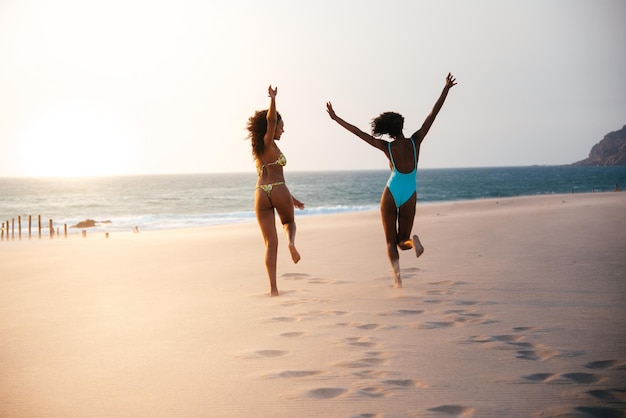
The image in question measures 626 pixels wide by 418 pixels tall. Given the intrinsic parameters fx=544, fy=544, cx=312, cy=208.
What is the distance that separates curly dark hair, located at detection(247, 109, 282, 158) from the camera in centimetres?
678

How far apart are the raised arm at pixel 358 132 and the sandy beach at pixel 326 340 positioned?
5.99 feet

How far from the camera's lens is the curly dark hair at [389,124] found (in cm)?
693

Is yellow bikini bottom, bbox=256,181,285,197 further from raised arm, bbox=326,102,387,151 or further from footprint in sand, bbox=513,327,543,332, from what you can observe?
footprint in sand, bbox=513,327,543,332

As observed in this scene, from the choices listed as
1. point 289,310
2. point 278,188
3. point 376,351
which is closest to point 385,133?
point 278,188

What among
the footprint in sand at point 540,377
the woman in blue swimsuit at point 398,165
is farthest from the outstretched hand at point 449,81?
the footprint in sand at point 540,377

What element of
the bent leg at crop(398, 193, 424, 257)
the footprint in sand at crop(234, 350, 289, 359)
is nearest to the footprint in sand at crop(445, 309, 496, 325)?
the bent leg at crop(398, 193, 424, 257)

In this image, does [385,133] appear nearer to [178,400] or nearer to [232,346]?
[232,346]

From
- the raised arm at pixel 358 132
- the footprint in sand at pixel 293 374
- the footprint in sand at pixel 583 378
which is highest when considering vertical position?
the raised arm at pixel 358 132

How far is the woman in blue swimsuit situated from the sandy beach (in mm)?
650

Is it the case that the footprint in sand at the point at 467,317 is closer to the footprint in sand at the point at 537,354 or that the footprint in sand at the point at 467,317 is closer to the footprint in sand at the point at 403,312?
the footprint in sand at the point at 403,312

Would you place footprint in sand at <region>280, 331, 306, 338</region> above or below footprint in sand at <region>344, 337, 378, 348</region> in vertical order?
below

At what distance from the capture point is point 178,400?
337 cm

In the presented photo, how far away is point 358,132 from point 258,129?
125 cm

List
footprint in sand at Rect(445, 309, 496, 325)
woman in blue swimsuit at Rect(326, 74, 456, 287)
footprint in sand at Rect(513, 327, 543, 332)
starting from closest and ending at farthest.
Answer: footprint in sand at Rect(513, 327, 543, 332) → footprint in sand at Rect(445, 309, 496, 325) → woman in blue swimsuit at Rect(326, 74, 456, 287)
